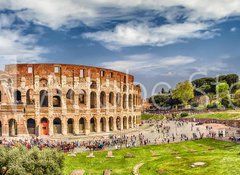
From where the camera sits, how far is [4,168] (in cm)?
2127

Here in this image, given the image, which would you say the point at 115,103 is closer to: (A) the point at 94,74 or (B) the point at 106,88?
(B) the point at 106,88

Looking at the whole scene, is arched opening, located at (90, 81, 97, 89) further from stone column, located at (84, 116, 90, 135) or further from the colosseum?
stone column, located at (84, 116, 90, 135)

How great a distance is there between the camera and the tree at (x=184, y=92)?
103062 millimetres

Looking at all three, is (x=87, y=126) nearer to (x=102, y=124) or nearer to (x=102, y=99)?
(x=102, y=124)

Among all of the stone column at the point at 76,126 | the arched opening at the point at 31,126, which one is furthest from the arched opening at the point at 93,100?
the arched opening at the point at 31,126

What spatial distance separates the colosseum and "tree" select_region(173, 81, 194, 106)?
2339 inches

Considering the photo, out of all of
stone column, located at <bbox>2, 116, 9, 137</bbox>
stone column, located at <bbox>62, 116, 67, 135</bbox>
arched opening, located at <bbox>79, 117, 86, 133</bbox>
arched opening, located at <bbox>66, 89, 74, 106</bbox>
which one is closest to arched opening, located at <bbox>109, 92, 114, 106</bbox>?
arched opening, located at <bbox>79, 117, 86, 133</bbox>

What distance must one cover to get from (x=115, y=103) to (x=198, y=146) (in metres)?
20.6

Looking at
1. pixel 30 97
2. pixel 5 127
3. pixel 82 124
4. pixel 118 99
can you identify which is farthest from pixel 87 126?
pixel 5 127

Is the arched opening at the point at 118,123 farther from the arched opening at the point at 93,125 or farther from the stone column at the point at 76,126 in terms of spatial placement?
the stone column at the point at 76,126

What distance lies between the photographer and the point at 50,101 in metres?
44.5

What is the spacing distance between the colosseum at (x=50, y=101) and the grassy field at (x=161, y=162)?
15.1 m

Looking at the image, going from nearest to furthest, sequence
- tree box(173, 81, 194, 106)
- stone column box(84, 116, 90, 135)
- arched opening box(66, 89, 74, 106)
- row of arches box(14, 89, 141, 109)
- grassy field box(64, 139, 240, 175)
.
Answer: grassy field box(64, 139, 240, 175) → row of arches box(14, 89, 141, 109) → stone column box(84, 116, 90, 135) → arched opening box(66, 89, 74, 106) → tree box(173, 81, 194, 106)

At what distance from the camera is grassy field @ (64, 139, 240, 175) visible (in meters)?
22.1
